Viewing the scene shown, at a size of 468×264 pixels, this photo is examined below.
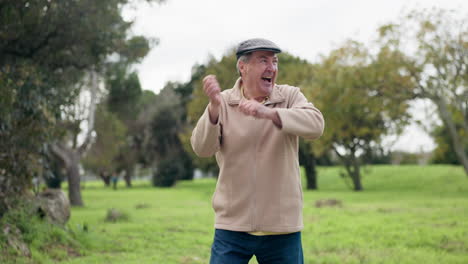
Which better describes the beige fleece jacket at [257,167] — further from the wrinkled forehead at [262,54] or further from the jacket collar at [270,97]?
the wrinkled forehead at [262,54]

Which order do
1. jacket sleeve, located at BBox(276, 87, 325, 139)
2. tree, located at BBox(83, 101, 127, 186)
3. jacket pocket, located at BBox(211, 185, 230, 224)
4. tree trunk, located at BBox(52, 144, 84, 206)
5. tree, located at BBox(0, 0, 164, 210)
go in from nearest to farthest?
1. jacket sleeve, located at BBox(276, 87, 325, 139)
2. jacket pocket, located at BBox(211, 185, 230, 224)
3. tree, located at BBox(0, 0, 164, 210)
4. tree trunk, located at BBox(52, 144, 84, 206)
5. tree, located at BBox(83, 101, 127, 186)

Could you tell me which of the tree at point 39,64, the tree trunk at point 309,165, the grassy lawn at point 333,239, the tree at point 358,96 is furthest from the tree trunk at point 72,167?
the tree trunk at point 309,165

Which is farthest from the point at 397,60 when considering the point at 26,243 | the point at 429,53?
the point at 26,243

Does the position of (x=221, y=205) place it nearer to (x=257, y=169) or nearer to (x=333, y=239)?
(x=257, y=169)

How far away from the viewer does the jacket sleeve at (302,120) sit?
125 inches

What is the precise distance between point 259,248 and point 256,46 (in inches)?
51.5

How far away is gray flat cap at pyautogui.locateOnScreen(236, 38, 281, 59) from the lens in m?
3.45

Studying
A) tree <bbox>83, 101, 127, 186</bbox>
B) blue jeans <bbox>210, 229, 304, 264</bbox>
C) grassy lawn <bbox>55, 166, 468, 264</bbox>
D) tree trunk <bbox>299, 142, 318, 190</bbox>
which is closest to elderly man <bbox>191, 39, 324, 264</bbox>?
blue jeans <bbox>210, 229, 304, 264</bbox>

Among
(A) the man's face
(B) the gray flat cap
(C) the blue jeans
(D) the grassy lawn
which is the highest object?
(B) the gray flat cap

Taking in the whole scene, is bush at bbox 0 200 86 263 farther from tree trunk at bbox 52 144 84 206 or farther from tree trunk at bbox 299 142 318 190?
tree trunk at bbox 299 142 318 190

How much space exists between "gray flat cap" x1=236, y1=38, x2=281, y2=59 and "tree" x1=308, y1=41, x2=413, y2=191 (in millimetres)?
25862

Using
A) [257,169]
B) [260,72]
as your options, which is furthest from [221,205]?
[260,72]

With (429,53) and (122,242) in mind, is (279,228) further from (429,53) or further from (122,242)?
(429,53)

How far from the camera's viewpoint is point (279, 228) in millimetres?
3387
